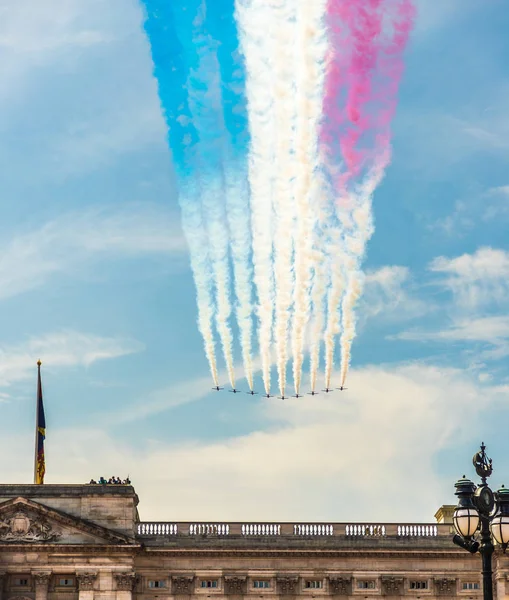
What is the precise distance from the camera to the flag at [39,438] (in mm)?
104250

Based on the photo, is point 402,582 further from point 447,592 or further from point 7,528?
point 7,528

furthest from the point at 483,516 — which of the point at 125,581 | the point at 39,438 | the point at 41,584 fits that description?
the point at 39,438

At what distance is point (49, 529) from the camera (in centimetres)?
9700

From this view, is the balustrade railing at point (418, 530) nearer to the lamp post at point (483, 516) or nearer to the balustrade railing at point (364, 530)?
the balustrade railing at point (364, 530)

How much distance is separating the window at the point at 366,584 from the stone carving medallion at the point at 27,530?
2201cm

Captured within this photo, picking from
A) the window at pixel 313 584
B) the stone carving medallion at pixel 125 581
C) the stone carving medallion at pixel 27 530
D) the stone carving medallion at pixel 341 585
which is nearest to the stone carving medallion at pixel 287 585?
the window at pixel 313 584

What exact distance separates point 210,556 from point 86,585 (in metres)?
9.15

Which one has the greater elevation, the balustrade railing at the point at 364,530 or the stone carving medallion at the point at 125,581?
the balustrade railing at the point at 364,530

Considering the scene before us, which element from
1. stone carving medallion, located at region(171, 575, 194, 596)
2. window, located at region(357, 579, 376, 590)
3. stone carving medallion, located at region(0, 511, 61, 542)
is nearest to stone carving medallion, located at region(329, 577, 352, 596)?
window, located at region(357, 579, 376, 590)

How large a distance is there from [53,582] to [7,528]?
16.7 ft

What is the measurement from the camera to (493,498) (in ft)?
125

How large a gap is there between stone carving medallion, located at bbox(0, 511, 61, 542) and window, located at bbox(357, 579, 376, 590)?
2201cm

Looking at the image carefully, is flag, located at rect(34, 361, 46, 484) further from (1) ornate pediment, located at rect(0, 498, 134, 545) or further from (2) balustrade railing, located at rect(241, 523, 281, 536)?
(2) balustrade railing, located at rect(241, 523, 281, 536)

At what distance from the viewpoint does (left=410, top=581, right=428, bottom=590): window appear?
98188 millimetres
